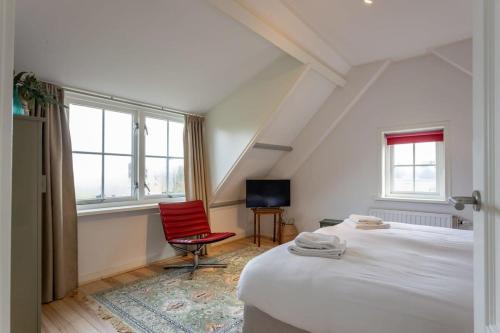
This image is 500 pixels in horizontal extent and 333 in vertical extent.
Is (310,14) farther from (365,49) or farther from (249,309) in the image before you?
(249,309)

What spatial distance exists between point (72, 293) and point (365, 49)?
3.99 metres

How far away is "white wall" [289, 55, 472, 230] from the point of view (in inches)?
122

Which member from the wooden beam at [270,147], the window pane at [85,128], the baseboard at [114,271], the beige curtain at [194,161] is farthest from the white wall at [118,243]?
the wooden beam at [270,147]

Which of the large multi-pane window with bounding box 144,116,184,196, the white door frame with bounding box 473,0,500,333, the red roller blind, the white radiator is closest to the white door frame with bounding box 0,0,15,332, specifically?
the white door frame with bounding box 473,0,500,333

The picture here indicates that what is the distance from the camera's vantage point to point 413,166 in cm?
360

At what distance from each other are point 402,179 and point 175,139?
10.6 feet

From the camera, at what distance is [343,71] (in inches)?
137

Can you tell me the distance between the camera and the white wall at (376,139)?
3109mm

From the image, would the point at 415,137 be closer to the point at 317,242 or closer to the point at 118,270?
the point at 317,242

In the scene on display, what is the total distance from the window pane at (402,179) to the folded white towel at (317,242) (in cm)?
235

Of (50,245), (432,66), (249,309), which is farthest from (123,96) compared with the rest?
(432,66)

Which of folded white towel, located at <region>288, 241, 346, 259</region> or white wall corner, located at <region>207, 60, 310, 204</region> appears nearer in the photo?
folded white towel, located at <region>288, 241, 346, 259</region>

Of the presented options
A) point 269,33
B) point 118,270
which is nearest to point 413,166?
point 269,33

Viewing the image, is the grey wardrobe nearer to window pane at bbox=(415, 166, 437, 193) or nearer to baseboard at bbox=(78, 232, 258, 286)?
baseboard at bbox=(78, 232, 258, 286)
